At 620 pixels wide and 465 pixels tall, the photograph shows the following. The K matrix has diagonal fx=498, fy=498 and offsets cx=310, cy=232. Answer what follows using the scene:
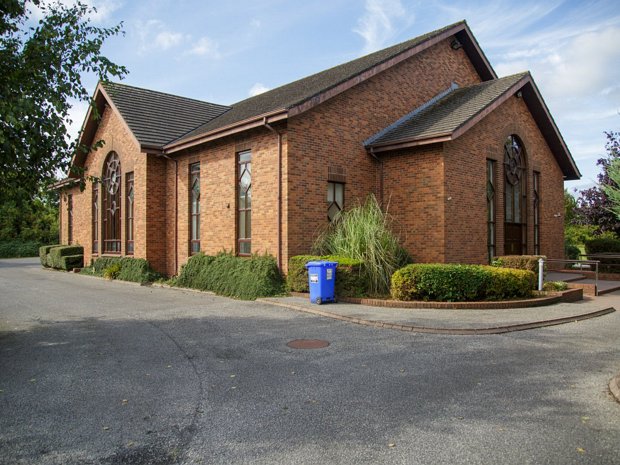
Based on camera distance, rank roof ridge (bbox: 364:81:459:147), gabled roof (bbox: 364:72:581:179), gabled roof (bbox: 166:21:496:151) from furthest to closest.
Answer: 1. roof ridge (bbox: 364:81:459:147)
2. gabled roof (bbox: 364:72:581:179)
3. gabled roof (bbox: 166:21:496:151)

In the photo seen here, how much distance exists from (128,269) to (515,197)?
13.9 m

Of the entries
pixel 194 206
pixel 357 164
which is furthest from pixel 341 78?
pixel 194 206

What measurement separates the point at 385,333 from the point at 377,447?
14.9 ft

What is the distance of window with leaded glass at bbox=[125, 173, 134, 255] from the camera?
19.1m

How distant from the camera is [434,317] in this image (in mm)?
9562

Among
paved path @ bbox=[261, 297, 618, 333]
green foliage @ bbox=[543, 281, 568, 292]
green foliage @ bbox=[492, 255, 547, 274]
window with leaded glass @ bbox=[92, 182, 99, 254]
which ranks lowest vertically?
paved path @ bbox=[261, 297, 618, 333]

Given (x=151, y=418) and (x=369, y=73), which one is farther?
(x=369, y=73)

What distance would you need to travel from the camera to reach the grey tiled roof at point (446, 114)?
46.3ft

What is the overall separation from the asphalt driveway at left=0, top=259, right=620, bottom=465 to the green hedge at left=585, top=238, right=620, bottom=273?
34.6ft

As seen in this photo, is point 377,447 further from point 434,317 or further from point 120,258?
point 120,258

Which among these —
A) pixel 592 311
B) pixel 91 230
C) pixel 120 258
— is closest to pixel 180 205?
pixel 120 258

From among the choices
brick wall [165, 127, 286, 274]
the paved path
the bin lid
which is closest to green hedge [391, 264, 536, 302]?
the paved path

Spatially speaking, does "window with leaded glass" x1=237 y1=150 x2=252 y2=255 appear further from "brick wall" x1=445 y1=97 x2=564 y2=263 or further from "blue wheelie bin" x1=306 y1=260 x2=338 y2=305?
"brick wall" x1=445 y1=97 x2=564 y2=263

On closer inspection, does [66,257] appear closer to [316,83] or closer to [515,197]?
[316,83]
